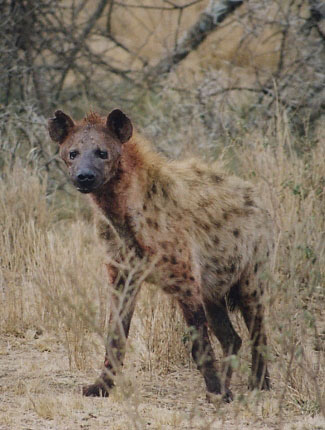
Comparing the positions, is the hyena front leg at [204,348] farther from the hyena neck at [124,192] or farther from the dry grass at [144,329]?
the hyena neck at [124,192]

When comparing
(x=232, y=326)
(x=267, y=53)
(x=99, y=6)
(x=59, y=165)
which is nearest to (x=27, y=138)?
(x=59, y=165)

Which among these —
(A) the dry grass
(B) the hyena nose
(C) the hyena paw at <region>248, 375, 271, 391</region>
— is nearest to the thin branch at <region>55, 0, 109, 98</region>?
(A) the dry grass

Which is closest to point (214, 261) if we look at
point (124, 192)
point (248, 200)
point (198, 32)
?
point (248, 200)

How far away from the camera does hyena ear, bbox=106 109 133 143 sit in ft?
14.2

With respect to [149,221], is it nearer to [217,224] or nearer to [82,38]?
[217,224]

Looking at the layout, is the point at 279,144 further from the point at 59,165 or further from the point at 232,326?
the point at 59,165

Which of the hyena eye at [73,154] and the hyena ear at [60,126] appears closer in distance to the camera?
the hyena eye at [73,154]

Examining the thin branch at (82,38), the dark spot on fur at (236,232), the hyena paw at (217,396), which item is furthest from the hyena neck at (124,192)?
the thin branch at (82,38)

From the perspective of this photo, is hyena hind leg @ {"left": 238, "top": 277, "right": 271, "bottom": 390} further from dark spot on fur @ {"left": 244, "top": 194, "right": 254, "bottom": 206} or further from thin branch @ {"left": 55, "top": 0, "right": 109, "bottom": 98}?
thin branch @ {"left": 55, "top": 0, "right": 109, "bottom": 98}

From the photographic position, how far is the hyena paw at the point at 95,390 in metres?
4.29

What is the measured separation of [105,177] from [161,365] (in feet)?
4.19

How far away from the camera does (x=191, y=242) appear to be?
4434 mm

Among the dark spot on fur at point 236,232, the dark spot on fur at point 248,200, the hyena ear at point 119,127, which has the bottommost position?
the dark spot on fur at point 236,232

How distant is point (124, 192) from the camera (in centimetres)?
431
